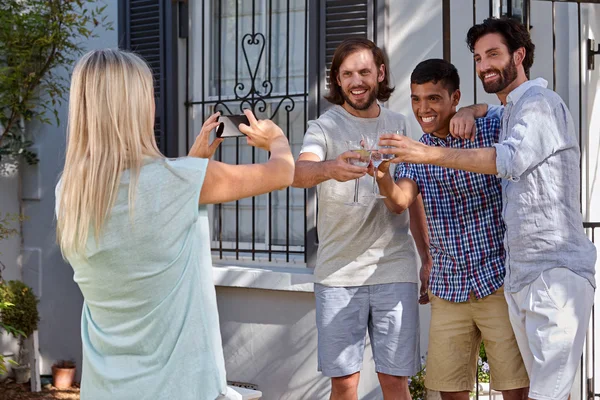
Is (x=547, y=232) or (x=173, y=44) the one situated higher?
(x=173, y=44)

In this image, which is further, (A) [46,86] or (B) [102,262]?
→ (A) [46,86]

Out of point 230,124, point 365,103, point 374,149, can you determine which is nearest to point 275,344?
point 365,103

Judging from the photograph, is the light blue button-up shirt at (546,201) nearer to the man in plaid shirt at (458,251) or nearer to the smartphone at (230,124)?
the man in plaid shirt at (458,251)

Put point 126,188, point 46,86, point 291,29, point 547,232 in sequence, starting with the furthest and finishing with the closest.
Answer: point 46,86
point 291,29
point 547,232
point 126,188

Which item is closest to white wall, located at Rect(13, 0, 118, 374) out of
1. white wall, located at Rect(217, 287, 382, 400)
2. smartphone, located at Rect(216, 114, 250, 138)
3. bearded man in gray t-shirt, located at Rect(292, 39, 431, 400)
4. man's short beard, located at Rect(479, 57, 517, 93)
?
white wall, located at Rect(217, 287, 382, 400)

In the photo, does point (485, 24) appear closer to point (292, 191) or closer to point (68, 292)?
point (292, 191)

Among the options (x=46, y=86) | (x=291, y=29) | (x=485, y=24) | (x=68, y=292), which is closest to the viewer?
(x=485, y=24)

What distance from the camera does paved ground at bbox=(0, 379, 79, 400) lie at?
19.6ft

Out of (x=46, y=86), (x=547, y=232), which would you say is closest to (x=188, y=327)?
(x=547, y=232)

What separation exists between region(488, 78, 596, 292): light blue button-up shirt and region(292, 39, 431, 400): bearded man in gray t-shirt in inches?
23.0

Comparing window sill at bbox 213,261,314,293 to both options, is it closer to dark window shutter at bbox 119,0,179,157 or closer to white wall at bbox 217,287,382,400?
white wall at bbox 217,287,382,400

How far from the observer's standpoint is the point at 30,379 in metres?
6.29

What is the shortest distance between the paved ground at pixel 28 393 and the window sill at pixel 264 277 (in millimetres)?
1568

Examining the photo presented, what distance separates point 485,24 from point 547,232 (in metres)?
0.77
